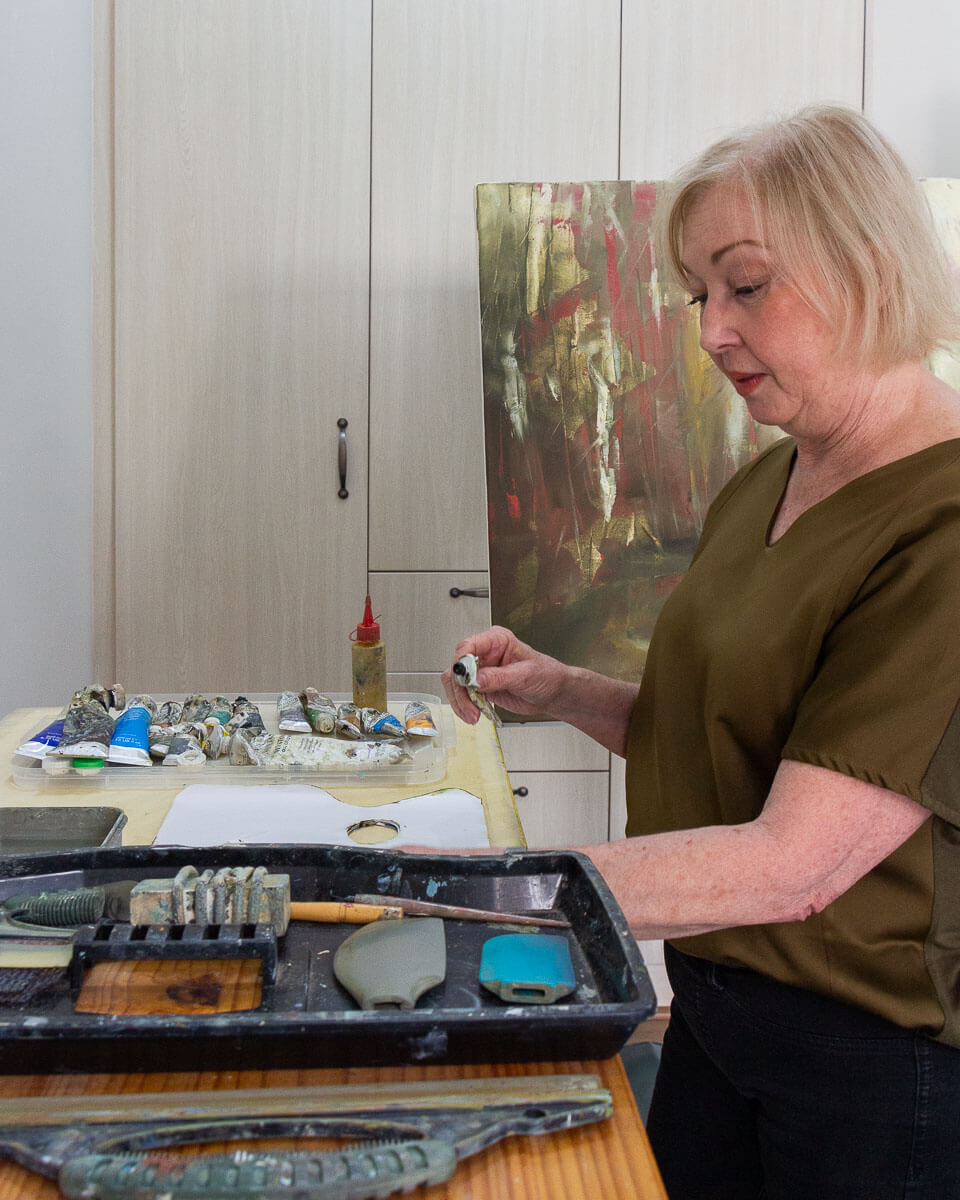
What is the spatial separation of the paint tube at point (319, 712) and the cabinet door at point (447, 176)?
3.22 ft

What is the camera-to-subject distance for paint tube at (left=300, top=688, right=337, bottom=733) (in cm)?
151

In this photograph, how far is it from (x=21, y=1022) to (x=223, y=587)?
6.67ft

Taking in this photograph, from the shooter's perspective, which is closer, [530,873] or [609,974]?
[609,974]

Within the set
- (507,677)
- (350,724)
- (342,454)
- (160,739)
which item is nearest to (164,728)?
(160,739)

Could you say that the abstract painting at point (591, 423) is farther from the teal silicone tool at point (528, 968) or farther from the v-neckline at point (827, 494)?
the teal silicone tool at point (528, 968)

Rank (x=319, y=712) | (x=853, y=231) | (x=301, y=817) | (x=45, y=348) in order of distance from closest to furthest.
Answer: (x=853, y=231), (x=301, y=817), (x=319, y=712), (x=45, y=348)

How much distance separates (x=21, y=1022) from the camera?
0.57m

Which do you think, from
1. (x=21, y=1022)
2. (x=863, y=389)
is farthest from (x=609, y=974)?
(x=863, y=389)

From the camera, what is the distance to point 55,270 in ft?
6.95

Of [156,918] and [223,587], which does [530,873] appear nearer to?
[156,918]

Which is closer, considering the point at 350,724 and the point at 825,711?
the point at 825,711

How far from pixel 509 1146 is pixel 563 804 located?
2047 mm

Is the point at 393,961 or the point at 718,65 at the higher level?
the point at 718,65

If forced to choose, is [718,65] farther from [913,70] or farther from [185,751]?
[185,751]
